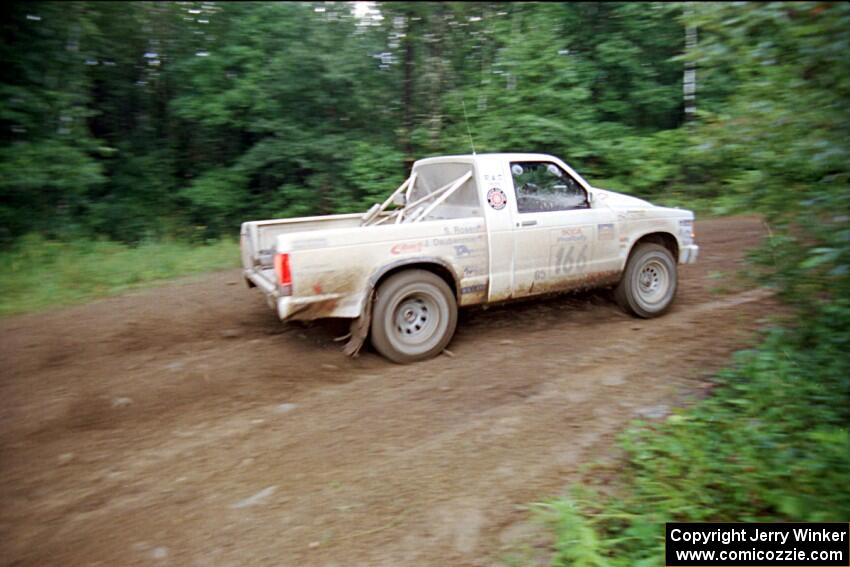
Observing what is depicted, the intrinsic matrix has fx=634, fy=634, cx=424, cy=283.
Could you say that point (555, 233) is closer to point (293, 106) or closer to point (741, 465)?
point (741, 465)

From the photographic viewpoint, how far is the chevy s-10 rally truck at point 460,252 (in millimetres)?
5797

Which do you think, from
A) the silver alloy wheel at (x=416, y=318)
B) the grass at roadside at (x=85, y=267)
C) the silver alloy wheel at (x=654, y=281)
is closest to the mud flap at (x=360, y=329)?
the silver alloy wheel at (x=416, y=318)

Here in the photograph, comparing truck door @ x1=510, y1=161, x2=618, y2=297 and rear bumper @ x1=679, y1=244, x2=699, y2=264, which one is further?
rear bumper @ x1=679, y1=244, x2=699, y2=264

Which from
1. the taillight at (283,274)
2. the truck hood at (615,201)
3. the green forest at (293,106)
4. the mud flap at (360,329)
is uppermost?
the green forest at (293,106)

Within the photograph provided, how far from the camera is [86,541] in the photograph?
140 inches

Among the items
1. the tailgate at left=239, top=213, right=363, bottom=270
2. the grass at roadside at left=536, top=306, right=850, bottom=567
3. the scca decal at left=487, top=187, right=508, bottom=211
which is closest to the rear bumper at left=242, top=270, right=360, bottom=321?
the tailgate at left=239, top=213, right=363, bottom=270

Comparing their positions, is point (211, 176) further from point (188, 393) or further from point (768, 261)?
point (768, 261)

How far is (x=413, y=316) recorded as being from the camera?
6.35 m

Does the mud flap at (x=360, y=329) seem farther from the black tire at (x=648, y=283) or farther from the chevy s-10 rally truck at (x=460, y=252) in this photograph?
the black tire at (x=648, y=283)

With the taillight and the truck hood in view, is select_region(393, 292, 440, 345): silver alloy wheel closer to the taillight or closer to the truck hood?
the taillight

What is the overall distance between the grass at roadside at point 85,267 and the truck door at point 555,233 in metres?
5.47

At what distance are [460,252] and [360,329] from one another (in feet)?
4.08

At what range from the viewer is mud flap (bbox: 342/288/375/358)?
19.7 ft

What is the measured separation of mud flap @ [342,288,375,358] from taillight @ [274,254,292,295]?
2.51 ft
